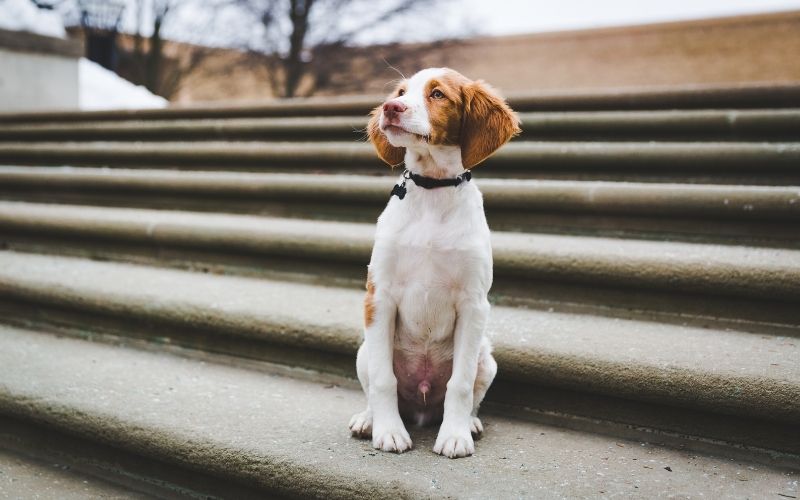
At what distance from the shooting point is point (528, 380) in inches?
78.5

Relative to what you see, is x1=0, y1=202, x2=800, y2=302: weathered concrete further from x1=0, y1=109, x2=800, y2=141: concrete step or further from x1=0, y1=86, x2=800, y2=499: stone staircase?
x1=0, y1=109, x2=800, y2=141: concrete step

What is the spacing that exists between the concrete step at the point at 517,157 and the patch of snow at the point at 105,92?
2263 mm

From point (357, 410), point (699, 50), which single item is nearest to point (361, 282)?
point (357, 410)

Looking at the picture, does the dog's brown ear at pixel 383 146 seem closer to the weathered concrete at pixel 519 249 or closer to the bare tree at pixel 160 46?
the weathered concrete at pixel 519 249

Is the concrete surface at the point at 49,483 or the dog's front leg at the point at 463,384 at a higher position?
the dog's front leg at the point at 463,384

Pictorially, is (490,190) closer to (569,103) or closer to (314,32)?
(569,103)

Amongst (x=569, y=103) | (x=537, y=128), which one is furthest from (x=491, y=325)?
(x=569, y=103)

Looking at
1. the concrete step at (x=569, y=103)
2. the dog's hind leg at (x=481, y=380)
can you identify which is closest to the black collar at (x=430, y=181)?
the dog's hind leg at (x=481, y=380)

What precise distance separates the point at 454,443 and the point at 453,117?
93 centimetres

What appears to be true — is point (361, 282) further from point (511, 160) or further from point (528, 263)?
point (511, 160)

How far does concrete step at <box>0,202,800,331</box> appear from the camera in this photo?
223cm

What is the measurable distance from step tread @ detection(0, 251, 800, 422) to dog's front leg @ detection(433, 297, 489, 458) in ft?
1.23

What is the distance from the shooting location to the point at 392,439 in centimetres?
168

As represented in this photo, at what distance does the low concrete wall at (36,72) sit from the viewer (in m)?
6.04
